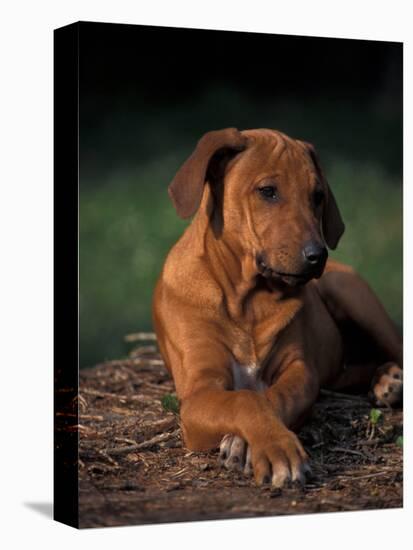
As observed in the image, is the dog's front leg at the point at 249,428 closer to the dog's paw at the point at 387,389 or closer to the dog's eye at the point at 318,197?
the dog's eye at the point at 318,197

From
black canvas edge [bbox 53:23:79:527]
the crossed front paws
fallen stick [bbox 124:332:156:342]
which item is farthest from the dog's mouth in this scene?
fallen stick [bbox 124:332:156:342]

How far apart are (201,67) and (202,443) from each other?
2.05 meters

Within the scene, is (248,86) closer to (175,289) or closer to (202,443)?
(175,289)

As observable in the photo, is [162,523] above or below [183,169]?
below

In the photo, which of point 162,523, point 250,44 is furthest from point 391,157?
point 162,523

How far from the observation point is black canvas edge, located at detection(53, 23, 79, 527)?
6.17 m

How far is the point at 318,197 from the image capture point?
6.82 metres

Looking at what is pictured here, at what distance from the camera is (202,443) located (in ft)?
21.4

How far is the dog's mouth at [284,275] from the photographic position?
256 inches

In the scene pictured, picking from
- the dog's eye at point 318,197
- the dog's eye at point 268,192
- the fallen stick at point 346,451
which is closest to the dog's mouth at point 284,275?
the dog's eye at point 268,192

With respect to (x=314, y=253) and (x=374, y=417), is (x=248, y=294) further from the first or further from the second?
(x=374, y=417)

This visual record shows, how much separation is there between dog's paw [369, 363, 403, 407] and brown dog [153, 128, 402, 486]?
0.47 metres

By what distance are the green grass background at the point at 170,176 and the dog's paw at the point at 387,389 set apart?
486 millimetres

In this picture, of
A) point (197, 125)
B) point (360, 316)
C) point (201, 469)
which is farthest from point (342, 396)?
point (197, 125)
